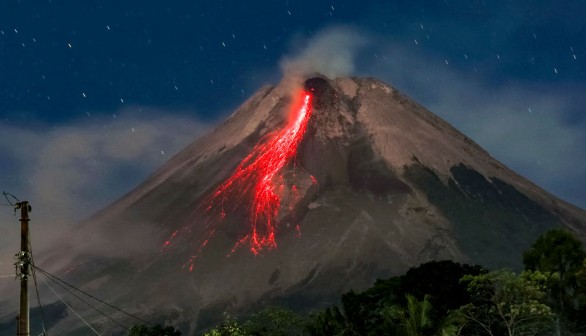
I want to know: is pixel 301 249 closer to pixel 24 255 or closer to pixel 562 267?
pixel 562 267

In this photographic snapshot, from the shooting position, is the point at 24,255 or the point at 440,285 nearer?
the point at 24,255

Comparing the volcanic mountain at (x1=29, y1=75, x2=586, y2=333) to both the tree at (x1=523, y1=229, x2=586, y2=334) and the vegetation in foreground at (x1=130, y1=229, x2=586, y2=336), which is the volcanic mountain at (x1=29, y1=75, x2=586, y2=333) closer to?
the vegetation in foreground at (x1=130, y1=229, x2=586, y2=336)

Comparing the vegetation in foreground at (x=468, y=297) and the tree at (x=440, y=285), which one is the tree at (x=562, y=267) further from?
the tree at (x=440, y=285)

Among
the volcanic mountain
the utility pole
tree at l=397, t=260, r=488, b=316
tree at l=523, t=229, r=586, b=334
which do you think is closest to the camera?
the utility pole

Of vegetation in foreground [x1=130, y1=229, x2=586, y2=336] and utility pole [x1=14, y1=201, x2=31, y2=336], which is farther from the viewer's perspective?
vegetation in foreground [x1=130, y1=229, x2=586, y2=336]

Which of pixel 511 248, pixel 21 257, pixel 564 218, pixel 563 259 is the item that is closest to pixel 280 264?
pixel 511 248

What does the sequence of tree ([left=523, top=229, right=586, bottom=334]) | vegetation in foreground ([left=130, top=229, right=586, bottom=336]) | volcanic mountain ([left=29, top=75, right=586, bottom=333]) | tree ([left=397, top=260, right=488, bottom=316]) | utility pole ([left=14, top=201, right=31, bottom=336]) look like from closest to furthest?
utility pole ([left=14, top=201, right=31, bottom=336]) → vegetation in foreground ([left=130, top=229, right=586, bottom=336]) → tree ([left=397, top=260, right=488, bottom=316]) → tree ([left=523, top=229, right=586, bottom=334]) → volcanic mountain ([left=29, top=75, right=586, bottom=333])

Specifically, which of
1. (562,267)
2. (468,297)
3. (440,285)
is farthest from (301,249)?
(468,297)

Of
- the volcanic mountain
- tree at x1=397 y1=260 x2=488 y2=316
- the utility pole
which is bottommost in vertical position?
the utility pole

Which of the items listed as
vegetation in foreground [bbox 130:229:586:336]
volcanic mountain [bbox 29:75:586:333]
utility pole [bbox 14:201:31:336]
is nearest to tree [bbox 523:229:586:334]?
vegetation in foreground [bbox 130:229:586:336]

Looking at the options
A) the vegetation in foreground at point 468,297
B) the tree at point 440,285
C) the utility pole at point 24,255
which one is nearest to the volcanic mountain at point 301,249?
the vegetation in foreground at point 468,297

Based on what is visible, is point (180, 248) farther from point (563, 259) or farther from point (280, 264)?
point (563, 259)
